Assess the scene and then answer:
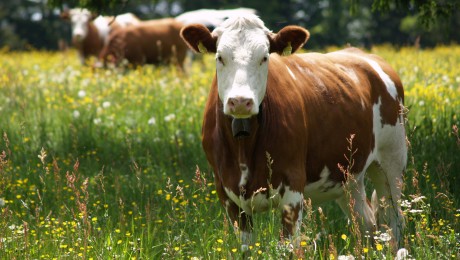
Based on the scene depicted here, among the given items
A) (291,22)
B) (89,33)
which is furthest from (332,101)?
(291,22)

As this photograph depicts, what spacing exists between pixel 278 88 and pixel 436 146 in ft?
9.92

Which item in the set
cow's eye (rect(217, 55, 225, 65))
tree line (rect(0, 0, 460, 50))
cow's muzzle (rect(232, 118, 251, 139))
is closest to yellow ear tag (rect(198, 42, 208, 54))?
cow's eye (rect(217, 55, 225, 65))

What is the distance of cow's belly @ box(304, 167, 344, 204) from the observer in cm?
571

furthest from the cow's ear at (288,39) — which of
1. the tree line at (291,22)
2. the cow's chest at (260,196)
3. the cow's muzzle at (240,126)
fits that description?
the tree line at (291,22)

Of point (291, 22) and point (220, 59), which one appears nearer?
point (220, 59)

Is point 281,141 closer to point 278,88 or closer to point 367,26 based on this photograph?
point 278,88

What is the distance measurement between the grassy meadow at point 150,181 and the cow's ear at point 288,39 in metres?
1.03

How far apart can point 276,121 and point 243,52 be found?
0.57m

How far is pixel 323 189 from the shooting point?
5.82 m

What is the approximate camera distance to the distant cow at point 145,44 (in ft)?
60.0

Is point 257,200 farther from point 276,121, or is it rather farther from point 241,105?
point 241,105

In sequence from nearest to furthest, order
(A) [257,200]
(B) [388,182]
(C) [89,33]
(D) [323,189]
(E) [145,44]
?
1. (A) [257,200]
2. (D) [323,189]
3. (B) [388,182]
4. (E) [145,44]
5. (C) [89,33]

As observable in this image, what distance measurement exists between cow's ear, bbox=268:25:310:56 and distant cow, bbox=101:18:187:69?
12.5m

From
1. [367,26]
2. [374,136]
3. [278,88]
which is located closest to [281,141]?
[278,88]
